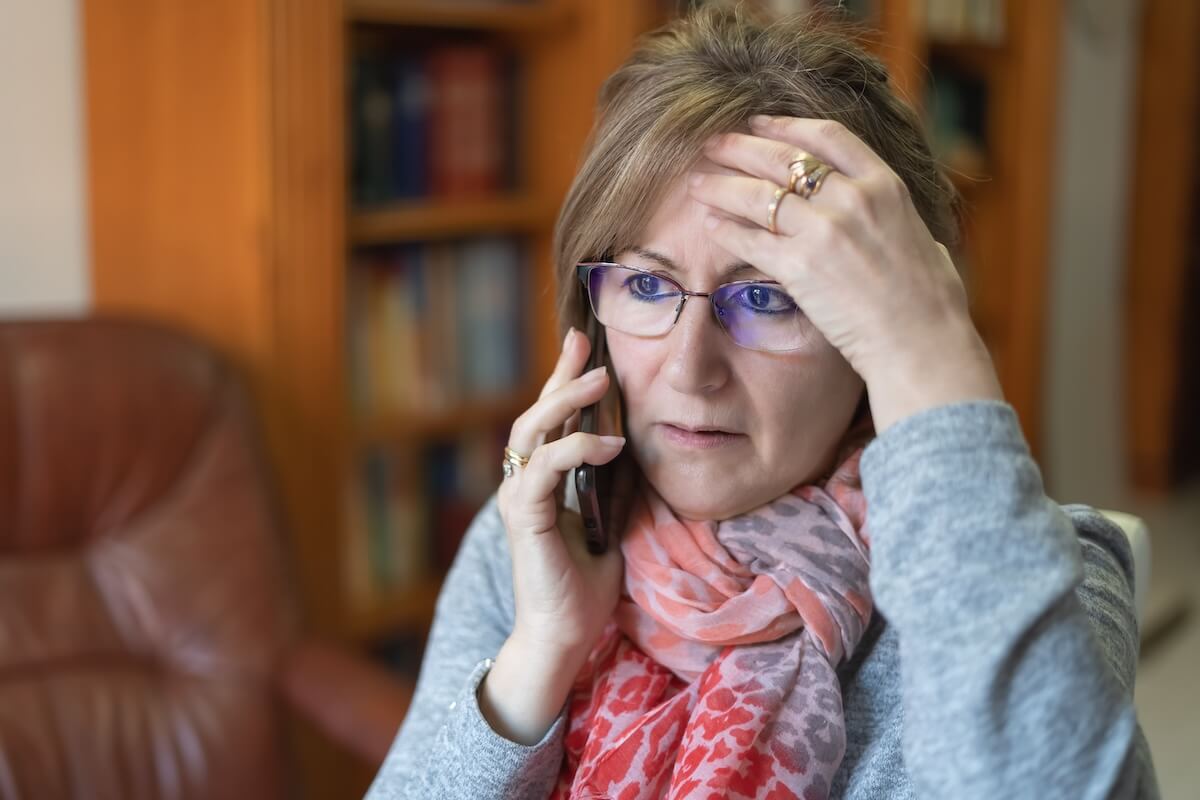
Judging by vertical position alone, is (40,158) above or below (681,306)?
above

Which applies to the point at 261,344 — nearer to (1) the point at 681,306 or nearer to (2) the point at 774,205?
(1) the point at 681,306

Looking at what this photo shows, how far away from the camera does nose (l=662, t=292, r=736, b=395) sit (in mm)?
996

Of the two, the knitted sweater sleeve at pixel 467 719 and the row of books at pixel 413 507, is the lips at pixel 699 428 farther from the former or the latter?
the row of books at pixel 413 507

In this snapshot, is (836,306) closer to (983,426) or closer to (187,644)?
(983,426)

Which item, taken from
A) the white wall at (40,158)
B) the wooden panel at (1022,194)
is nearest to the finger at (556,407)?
the white wall at (40,158)

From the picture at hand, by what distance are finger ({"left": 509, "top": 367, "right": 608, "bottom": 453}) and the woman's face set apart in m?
0.04

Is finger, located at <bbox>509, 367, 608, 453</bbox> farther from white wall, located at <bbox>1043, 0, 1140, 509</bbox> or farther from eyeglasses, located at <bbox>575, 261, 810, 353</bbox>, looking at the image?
white wall, located at <bbox>1043, 0, 1140, 509</bbox>

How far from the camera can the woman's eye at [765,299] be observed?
987 millimetres

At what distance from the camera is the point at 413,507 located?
8.02 feet

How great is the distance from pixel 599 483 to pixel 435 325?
1320 mm

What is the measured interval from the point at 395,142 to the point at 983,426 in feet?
5.53

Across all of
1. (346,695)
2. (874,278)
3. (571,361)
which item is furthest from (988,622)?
(346,695)

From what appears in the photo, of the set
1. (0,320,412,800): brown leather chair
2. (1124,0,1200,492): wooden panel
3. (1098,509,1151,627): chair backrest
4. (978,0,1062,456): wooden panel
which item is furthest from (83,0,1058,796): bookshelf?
(1124,0,1200,492): wooden panel

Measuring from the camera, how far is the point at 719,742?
3.22 feet
